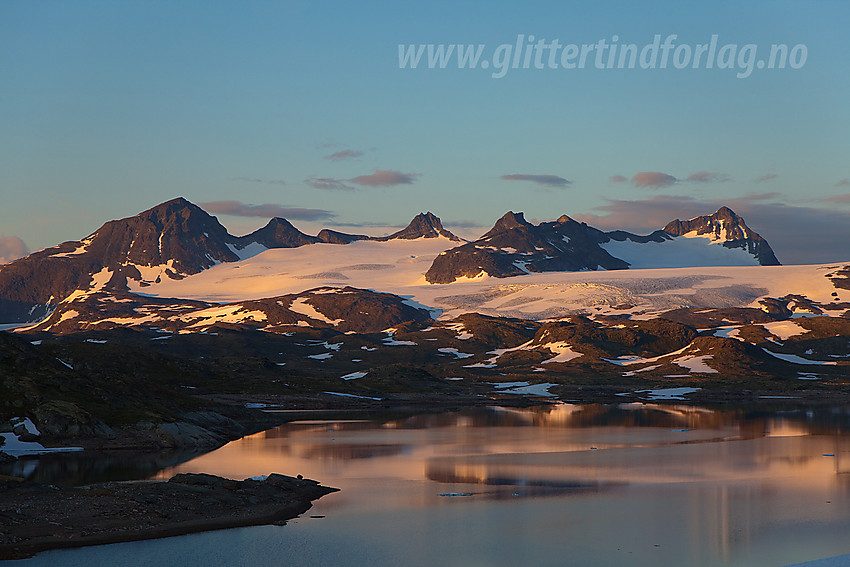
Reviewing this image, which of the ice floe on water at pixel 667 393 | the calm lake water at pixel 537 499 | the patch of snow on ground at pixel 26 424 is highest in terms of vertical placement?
the ice floe on water at pixel 667 393

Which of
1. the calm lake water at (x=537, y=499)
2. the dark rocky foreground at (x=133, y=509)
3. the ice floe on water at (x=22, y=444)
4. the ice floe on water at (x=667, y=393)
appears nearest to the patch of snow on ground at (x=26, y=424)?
the ice floe on water at (x=22, y=444)

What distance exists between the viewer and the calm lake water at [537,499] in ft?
127

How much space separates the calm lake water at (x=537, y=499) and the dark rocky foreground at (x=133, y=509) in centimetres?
149

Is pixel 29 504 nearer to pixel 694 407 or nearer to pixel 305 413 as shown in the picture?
pixel 305 413

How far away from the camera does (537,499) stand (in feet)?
176

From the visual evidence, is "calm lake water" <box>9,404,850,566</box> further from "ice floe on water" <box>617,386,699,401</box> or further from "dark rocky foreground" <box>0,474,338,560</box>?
"ice floe on water" <box>617,386,699,401</box>

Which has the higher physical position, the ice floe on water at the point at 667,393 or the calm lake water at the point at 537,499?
the ice floe on water at the point at 667,393

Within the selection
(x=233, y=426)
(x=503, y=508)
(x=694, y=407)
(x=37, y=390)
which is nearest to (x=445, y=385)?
(x=694, y=407)

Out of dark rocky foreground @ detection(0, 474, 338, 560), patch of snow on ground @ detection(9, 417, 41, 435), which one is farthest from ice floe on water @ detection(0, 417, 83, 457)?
dark rocky foreground @ detection(0, 474, 338, 560)

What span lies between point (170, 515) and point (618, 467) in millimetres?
36775

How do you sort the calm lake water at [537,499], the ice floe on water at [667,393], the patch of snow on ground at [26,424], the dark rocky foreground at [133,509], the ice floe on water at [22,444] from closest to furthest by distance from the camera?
the calm lake water at [537,499] → the dark rocky foreground at [133,509] → the ice floe on water at [22,444] → the patch of snow on ground at [26,424] → the ice floe on water at [667,393]

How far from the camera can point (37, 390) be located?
7850 cm

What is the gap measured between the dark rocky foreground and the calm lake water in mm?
1488

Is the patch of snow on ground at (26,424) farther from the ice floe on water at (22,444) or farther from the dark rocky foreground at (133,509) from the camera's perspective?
the dark rocky foreground at (133,509)
